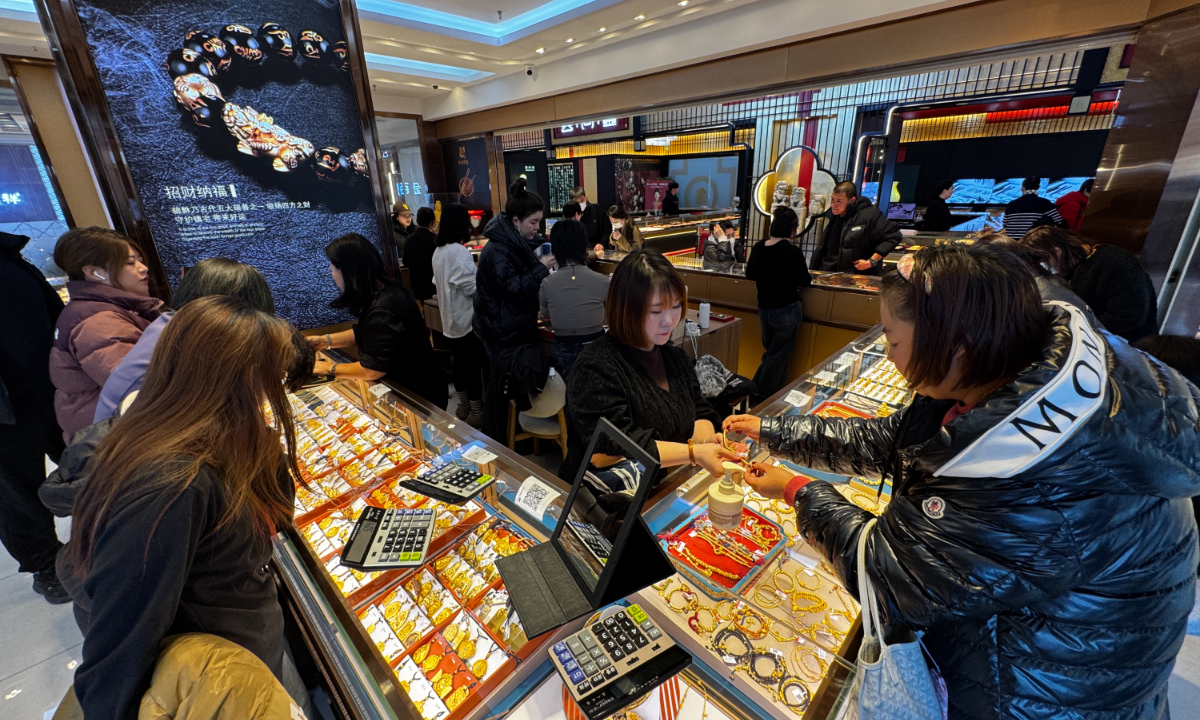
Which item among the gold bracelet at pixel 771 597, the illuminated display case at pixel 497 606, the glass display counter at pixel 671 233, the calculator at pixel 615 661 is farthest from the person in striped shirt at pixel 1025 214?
the calculator at pixel 615 661

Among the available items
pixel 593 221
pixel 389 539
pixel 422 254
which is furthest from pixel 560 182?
pixel 389 539

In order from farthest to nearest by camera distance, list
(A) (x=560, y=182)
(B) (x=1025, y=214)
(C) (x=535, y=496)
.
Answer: (A) (x=560, y=182)
(B) (x=1025, y=214)
(C) (x=535, y=496)

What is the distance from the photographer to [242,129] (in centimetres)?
260

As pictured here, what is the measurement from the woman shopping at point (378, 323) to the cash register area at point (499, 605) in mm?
531

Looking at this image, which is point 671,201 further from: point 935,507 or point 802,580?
point 935,507

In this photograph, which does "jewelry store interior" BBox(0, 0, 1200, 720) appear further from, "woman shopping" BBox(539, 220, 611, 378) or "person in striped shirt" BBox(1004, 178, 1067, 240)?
"person in striped shirt" BBox(1004, 178, 1067, 240)

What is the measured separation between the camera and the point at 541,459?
362 cm

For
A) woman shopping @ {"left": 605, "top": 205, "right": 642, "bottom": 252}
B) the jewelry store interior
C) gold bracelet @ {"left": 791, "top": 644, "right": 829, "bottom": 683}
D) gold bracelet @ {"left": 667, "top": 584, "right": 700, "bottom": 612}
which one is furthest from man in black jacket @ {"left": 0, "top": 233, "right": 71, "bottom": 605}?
woman shopping @ {"left": 605, "top": 205, "right": 642, "bottom": 252}

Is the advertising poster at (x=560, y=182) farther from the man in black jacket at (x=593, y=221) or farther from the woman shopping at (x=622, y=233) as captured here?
the man in black jacket at (x=593, y=221)

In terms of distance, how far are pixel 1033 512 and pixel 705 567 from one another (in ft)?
2.40

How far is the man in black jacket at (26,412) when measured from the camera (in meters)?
2.07

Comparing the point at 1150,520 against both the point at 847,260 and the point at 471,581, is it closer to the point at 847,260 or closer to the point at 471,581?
the point at 471,581

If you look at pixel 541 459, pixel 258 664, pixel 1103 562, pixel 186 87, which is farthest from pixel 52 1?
pixel 1103 562

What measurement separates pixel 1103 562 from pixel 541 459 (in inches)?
126
